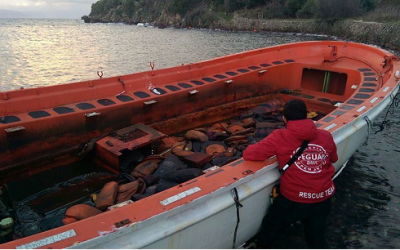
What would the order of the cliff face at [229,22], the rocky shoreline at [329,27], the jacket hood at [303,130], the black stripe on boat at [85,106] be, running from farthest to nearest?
the cliff face at [229,22], the rocky shoreline at [329,27], the black stripe on boat at [85,106], the jacket hood at [303,130]

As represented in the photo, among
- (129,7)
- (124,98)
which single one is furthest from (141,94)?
(129,7)

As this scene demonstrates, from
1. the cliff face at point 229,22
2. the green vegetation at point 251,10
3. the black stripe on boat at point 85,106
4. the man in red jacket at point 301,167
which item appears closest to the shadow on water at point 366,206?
the man in red jacket at point 301,167

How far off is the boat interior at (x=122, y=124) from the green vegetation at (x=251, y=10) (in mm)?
27294

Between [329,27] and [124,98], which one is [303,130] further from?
[329,27]

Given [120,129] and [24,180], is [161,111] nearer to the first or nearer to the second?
[120,129]

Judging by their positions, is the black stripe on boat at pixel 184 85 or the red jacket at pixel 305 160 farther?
the black stripe on boat at pixel 184 85

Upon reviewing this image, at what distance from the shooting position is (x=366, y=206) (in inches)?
166

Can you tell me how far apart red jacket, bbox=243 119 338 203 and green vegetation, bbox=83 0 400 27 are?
3056cm

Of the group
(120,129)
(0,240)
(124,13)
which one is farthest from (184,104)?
(124,13)

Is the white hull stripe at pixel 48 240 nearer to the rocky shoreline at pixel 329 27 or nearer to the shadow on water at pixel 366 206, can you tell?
the shadow on water at pixel 366 206

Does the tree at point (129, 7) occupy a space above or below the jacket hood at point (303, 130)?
above

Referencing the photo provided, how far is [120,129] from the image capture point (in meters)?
4.70

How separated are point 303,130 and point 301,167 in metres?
0.31

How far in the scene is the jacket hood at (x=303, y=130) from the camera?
2461mm
